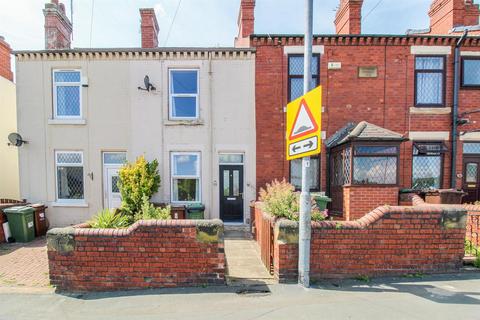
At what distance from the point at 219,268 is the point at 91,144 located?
684cm

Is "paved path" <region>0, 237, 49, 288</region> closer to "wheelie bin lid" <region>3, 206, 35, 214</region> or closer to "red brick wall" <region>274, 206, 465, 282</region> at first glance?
"wheelie bin lid" <region>3, 206, 35, 214</region>

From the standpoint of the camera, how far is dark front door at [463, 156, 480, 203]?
8.57m

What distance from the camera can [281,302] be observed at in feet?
12.1

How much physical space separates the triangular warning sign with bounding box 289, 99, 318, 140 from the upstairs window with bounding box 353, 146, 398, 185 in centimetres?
376

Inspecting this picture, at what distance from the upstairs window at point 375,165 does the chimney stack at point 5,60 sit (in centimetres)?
1344

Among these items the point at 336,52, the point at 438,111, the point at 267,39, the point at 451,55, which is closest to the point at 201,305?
the point at 267,39

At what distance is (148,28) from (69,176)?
580 cm

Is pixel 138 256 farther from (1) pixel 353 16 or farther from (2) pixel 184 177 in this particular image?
(1) pixel 353 16

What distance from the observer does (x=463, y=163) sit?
28.0ft

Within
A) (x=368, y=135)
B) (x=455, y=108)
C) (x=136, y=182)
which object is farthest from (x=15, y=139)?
(x=455, y=108)

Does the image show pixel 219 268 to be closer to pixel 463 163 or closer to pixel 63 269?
pixel 63 269

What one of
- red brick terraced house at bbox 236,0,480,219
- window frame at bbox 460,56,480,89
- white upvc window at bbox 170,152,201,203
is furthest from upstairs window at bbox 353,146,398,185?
white upvc window at bbox 170,152,201,203

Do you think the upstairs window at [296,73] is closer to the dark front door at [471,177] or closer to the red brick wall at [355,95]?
the red brick wall at [355,95]

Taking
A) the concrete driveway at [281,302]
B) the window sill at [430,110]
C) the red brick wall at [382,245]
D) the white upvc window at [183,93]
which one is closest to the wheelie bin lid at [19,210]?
the concrete driveway at [281,302]
